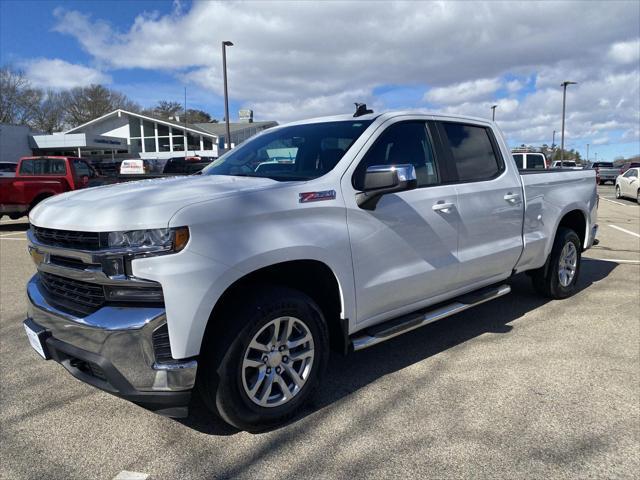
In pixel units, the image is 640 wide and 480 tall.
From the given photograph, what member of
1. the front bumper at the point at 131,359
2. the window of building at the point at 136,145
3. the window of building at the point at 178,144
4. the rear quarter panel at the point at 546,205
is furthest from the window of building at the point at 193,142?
the front bumper at the point at 131,359

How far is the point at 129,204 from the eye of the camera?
2.68 metres

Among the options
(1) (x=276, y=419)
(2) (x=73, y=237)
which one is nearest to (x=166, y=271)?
(2) (x=73, y=237)

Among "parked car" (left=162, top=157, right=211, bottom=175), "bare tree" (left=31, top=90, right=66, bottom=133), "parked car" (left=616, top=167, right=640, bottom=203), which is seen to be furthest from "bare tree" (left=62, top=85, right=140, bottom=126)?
"parked car" (left=616, top=167, right=640, bottom=203)

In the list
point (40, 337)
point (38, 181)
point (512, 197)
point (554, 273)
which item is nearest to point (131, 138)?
point (38, 181)

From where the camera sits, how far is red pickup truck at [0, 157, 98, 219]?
39.9ft

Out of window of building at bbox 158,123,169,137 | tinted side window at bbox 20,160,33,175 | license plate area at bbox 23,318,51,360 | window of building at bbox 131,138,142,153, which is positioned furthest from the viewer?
window of building at bbox 131,138,142,153

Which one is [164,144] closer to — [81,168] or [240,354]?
[81,168]

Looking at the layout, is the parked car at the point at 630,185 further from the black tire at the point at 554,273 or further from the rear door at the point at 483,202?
the rear door at the point at 483,202

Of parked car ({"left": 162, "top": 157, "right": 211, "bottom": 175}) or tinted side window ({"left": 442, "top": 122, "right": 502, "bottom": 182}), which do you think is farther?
parked car ({"left": 162, "top": 157, "right": 211, "bottom": 175})

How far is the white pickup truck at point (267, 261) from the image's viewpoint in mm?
2572

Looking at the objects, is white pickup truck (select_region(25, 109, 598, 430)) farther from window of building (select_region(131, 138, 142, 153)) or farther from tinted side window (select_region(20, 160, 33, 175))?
window of building (select_region(131, 138, 142, 153))

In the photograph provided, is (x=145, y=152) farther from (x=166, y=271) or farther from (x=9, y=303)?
(x=166, y=271)

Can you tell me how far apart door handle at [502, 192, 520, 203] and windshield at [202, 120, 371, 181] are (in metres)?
1.65

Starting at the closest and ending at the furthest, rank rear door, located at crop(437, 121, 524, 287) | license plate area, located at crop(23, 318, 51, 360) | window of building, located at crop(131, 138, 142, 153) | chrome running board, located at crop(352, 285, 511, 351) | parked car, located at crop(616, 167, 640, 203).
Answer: license plate area, located at crop(23, 318, 51, 360)
chrome running board, located at crop(352, 285, 511, 351)
rear door, located at crop(437, 121, 524, 287)
parked car, located at crop(616, 167, 640, 203)
window of building, located at crop(131, 138, 142, 153)
